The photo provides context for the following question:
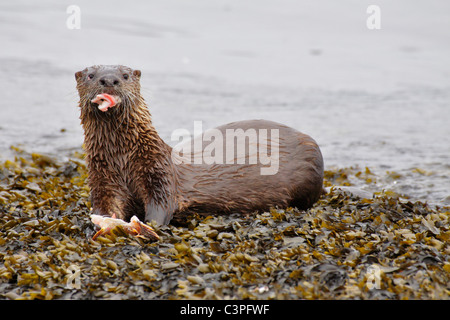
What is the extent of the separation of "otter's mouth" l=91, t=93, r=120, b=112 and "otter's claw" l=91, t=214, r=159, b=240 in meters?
0.74

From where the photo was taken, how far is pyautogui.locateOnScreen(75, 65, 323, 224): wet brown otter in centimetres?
434

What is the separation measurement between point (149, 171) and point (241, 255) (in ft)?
3.50

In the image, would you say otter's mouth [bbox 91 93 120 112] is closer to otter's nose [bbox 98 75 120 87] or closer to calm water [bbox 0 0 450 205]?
otter's nose [bbox 98 75 120 87]

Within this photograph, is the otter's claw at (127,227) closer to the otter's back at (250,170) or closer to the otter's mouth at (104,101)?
the otter's back at (250,170)

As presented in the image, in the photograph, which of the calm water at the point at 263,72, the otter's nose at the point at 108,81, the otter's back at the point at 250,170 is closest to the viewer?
the otter's nose at the point at 108,81

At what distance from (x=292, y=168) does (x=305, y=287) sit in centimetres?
160

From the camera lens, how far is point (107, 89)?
420 centimetres

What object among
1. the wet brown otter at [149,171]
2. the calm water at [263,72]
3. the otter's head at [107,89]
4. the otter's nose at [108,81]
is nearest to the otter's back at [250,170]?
the wet brown otter at [149,171]

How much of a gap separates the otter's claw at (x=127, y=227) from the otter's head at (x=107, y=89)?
749 mm

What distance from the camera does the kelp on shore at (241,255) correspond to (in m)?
3.36

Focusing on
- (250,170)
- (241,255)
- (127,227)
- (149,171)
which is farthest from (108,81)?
(241,255)

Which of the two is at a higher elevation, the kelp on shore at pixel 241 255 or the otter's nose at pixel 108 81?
the otter's nose at pixel 108 81

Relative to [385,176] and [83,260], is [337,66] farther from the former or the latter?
[83,260]

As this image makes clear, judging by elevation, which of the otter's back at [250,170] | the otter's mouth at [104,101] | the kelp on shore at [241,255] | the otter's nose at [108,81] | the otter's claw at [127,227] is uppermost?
the otter's nose at [108,81]
